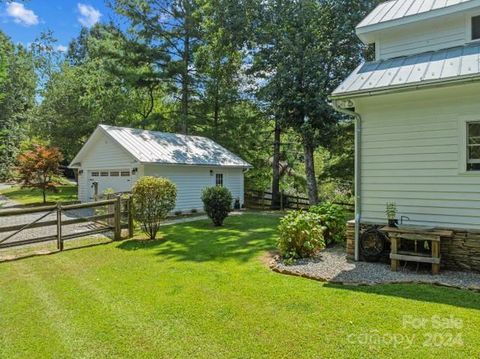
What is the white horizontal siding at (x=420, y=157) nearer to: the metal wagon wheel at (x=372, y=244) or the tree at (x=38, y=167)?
the metal wagon wheel at (x=372, y=244)

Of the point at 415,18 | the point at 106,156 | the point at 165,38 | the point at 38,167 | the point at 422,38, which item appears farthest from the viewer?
the point at 165,38

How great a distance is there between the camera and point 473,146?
6.12 metres

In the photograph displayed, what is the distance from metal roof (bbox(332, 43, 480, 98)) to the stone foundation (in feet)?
9.05

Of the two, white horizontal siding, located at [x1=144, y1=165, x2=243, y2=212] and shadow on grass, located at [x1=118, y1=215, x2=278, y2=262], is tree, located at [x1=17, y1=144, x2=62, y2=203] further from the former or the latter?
shadow on grass, located at [x1=118, y1=215, x2=278, y2=262]

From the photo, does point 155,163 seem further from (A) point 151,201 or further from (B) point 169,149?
→ (A) point 151,201

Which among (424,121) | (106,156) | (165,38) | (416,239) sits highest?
(165,38)

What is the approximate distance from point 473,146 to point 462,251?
1.90m

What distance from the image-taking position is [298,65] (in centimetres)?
1512

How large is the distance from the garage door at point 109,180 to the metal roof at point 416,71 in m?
11.4

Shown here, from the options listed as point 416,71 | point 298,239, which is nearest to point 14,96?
point 298,239

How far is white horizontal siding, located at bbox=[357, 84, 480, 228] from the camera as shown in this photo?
6117 millimetres

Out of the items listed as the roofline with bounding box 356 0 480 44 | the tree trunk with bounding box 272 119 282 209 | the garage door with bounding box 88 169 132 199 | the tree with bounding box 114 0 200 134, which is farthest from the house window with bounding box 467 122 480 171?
the tree with bounding box 114 0 200 134

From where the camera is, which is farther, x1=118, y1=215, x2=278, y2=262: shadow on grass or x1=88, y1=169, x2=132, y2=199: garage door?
x1=88, y1=169, x2=132, y2=199: garage door

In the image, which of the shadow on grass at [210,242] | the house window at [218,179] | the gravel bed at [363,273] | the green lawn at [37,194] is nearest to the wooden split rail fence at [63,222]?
the shadow on grass at [210,242]
